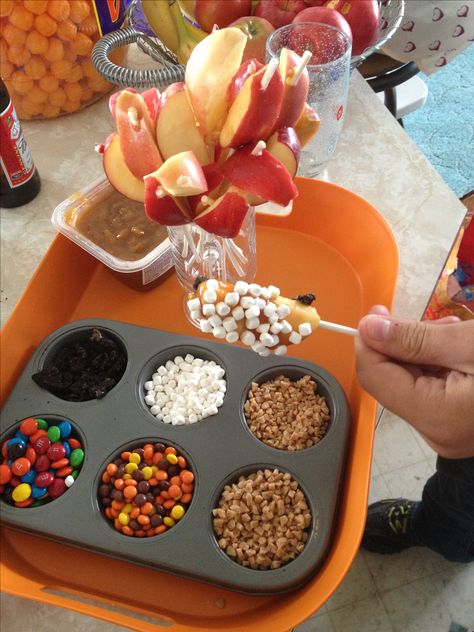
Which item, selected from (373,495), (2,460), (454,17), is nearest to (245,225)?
(2,460)

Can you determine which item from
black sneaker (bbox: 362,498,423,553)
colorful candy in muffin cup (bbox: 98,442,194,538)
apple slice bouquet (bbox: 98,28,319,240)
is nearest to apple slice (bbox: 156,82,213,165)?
apple slice bouquet (bbox: 98,28,319,240)

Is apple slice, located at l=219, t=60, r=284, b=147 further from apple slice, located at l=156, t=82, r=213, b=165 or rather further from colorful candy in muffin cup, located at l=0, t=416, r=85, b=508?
colorful candy in muffin cup, located at l=0, t=416, r=85, b=508

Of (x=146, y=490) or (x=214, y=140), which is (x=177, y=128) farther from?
(x=146, y=490)

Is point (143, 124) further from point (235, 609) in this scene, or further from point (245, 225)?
point (235, 609)

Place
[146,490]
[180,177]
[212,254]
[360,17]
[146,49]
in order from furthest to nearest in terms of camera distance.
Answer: [146,49], [360,17], [212,254], [146,490], [180,177]

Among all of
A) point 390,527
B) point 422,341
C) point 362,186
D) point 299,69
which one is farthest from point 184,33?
point 390,527

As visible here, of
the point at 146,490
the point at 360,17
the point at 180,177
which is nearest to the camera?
the point at 180,177
